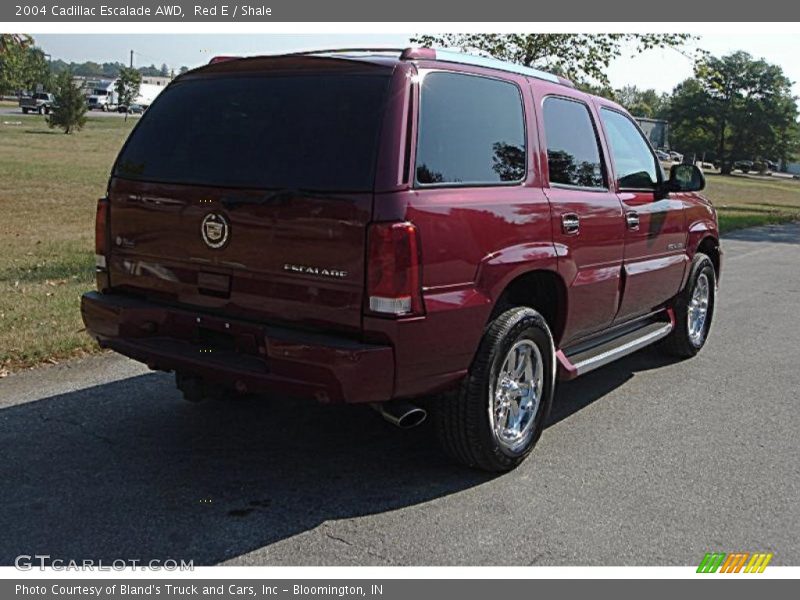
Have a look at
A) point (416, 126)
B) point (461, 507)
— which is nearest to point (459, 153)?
point (416, 126)

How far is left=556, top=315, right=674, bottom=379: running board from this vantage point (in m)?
4.95

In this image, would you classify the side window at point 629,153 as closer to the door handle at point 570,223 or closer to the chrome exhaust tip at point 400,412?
the door handle at point 570,223

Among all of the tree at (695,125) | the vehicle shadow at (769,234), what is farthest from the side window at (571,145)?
the tree at (695,125)

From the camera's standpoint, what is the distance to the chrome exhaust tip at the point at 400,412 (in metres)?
→ 3.95

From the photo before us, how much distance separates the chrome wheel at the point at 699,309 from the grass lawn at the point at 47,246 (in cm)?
468

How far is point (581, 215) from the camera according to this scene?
4.96 metres

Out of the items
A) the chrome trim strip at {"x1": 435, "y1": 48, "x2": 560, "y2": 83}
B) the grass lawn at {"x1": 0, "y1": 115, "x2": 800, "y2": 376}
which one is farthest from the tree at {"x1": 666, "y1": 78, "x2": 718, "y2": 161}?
the chrome trim strip at {"x1": 435, "y1": 48, "x2": 560, "y2": 83}

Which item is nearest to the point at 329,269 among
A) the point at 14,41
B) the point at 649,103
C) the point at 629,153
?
the point at 629,153

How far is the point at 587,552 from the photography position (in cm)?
364

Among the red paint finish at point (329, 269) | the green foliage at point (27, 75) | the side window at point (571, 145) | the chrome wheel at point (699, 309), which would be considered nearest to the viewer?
the red paint finish at point (329, 269)

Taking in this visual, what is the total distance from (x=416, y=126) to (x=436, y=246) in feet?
1.83

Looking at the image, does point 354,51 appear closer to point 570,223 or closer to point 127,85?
point 570,223
